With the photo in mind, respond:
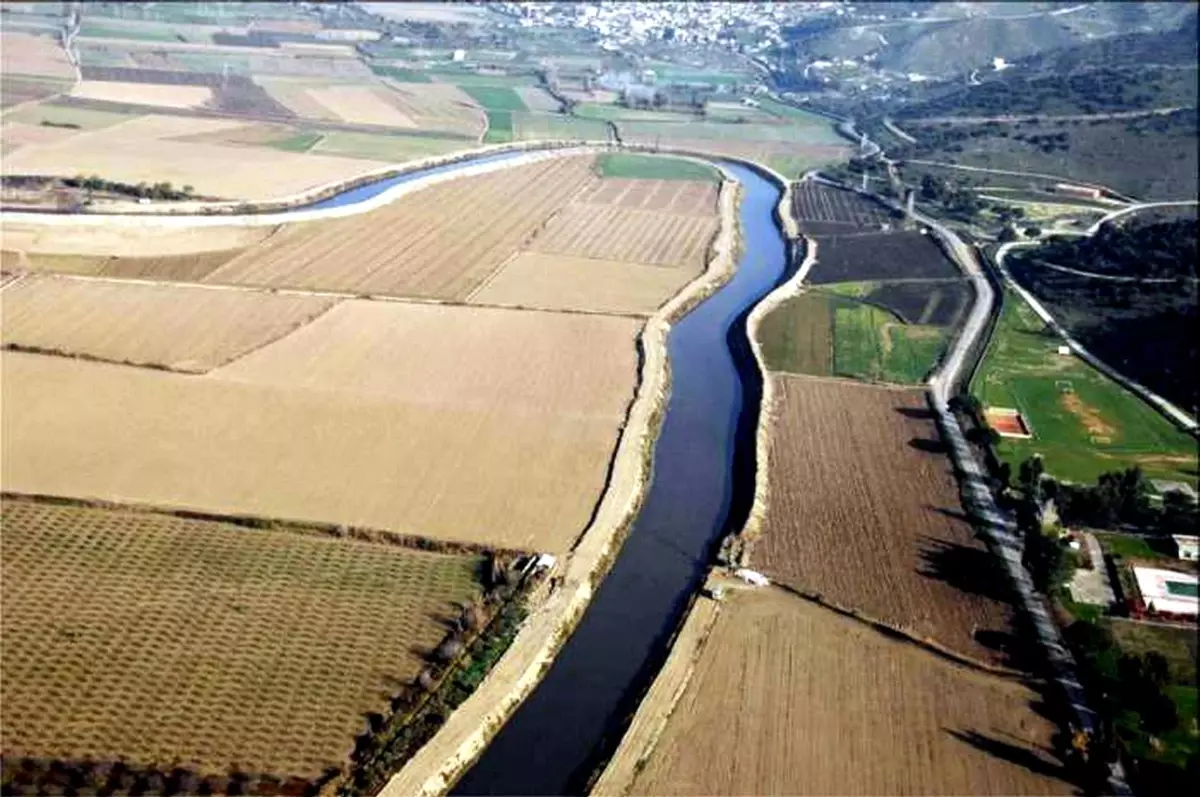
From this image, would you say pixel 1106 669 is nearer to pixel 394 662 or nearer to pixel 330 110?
pixel 394 662

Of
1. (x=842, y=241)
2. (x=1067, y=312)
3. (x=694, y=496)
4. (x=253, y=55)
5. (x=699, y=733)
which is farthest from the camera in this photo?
(x=253, y=55)

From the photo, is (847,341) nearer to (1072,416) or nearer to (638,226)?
(1072,416)

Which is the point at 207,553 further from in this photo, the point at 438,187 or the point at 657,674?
the point at 438,187

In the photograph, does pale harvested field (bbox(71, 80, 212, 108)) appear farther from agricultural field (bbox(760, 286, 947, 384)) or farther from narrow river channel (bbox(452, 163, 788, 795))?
agricultural field (bbox(760, 286, 947, 384))

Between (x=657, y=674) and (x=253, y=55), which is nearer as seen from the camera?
(x=657, y=674)

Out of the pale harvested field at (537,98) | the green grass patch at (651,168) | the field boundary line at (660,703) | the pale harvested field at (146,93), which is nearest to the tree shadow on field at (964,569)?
the field boundary line at (660,703)

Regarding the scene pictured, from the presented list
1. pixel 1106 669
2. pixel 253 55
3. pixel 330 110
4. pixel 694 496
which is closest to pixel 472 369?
pixel 694 496

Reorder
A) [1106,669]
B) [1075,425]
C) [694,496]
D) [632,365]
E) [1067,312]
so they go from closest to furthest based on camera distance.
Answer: [1106,669] < [694,496] < [1075,425] < [632,365] < [1067,312]
